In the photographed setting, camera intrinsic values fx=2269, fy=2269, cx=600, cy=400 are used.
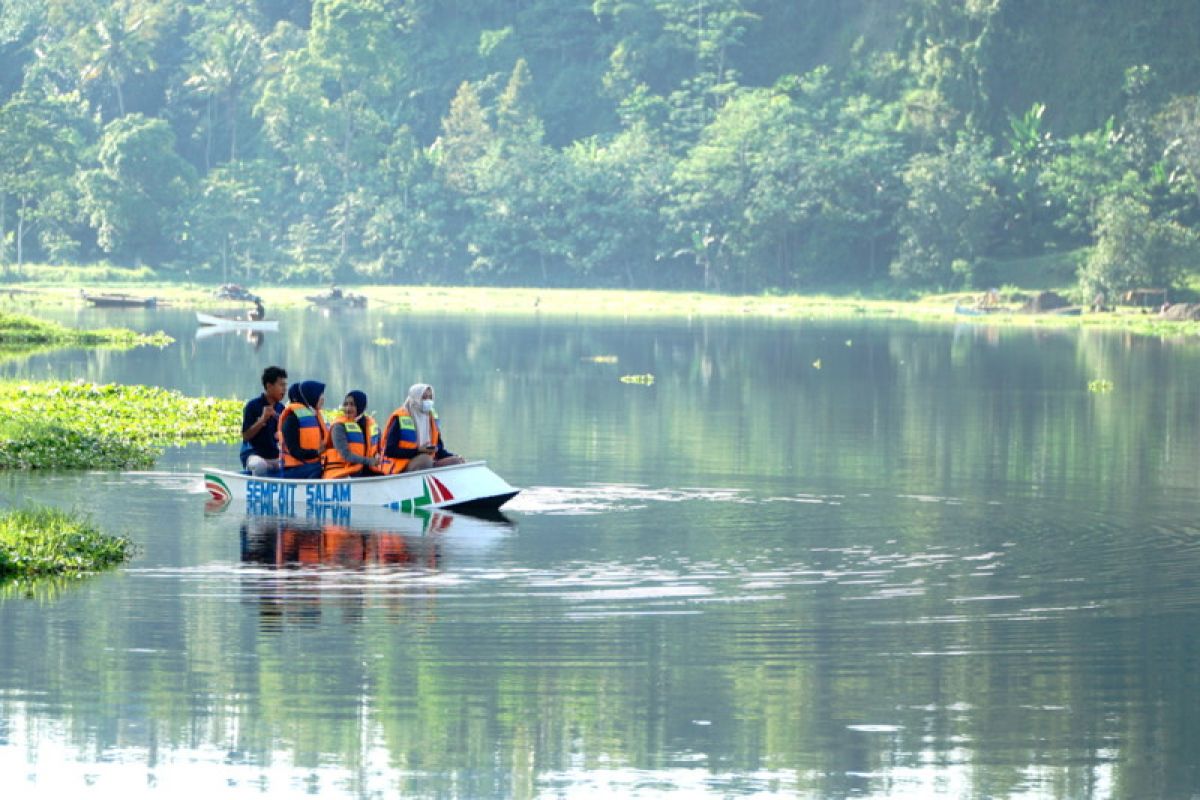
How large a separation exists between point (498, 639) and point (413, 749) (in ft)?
12.6

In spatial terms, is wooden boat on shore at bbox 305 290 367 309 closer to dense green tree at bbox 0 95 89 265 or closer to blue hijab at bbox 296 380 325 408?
dense green tree at bbox 0 95 89 265

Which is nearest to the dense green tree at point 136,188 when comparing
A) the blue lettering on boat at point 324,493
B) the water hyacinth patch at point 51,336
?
the water hyacinth patch at point 51,336

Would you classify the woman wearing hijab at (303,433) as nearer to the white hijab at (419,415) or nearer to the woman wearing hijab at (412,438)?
the woman wearing hijab at (412,438)

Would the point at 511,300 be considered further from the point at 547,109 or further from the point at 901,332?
the point at 901,332

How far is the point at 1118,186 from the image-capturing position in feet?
389

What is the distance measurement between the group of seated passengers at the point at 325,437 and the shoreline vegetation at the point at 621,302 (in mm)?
76917

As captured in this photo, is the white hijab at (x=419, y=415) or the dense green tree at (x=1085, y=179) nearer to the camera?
the white hijab at (x=419, y=415)

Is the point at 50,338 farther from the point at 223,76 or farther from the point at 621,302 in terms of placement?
the point at 223,76

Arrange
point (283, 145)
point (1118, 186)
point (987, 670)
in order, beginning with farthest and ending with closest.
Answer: point (283, 145), point (1118, 186), point (987, 670)

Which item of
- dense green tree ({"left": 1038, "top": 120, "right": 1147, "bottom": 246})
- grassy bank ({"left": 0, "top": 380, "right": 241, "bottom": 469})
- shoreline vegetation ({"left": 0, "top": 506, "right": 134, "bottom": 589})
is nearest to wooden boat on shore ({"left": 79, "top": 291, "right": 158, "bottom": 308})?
dense green tree ({"left": 1038, "top": 120, "right": 1147, "bottom": 246})

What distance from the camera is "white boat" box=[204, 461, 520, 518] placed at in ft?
89.5

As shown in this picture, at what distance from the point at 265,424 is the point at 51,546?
5.91 metres

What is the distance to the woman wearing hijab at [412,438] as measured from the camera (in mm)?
27875

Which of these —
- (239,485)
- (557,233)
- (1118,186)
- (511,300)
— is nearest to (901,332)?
(1118,186)
